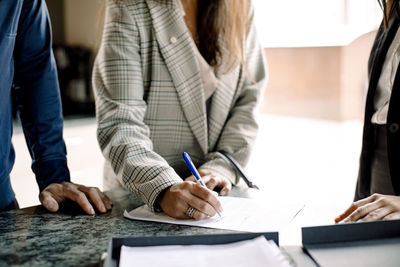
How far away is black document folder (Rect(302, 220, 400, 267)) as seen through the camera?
658 mm

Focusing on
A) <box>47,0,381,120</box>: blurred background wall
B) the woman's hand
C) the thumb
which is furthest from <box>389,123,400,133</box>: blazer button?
<box>47,0,381,120</box>: blurred background wall

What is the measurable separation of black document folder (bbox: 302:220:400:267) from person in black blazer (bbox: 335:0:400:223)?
0.35m

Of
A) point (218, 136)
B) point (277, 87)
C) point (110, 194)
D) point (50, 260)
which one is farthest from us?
point (277, 87)

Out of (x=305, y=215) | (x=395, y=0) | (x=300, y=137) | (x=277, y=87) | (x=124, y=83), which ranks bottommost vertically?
(x=300, y=137)

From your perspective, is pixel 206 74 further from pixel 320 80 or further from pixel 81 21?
pixel 81 21

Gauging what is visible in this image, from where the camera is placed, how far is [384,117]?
45.4 inches

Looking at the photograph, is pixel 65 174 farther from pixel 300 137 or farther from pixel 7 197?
pixel 300 137

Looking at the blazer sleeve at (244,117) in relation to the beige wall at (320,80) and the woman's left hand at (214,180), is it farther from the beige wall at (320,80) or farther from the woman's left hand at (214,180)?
the beige wall at (320,80)

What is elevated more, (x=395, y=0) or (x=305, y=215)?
(x=395, y=0)

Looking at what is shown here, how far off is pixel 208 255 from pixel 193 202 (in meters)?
0.21

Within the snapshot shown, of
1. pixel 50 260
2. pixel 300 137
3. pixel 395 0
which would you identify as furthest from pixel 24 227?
pixel 300 137

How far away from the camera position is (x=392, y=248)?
693 mm

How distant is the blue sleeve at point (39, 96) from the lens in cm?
108

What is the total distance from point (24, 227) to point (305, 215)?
521 mm
